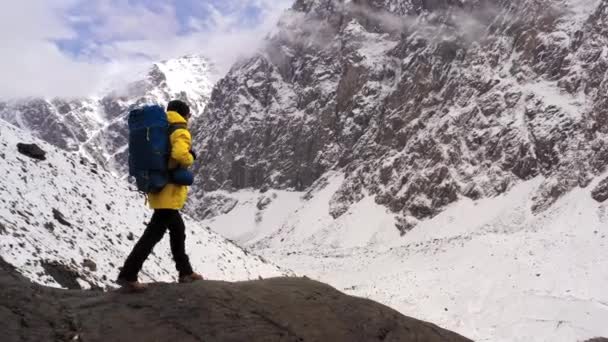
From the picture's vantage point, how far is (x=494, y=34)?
289ft

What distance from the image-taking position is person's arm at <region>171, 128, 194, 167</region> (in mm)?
6691

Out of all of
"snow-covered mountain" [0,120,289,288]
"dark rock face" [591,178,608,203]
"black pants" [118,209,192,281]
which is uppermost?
"black pants" [118,209,192,281]

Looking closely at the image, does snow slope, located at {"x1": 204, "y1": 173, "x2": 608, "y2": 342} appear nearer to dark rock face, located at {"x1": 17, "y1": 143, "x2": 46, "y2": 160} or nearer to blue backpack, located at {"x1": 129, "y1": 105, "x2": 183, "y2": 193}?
dark rock face, located at {"x1": 17, "y1": 143, "x2": 46, "y2": 160}

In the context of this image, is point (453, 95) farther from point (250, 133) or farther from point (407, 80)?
point (250, 133)

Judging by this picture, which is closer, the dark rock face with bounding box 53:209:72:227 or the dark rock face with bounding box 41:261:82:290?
the dark rock face with bounding box 41:261:82:290

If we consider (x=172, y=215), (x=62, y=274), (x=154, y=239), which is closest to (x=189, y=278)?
(x=154, y=239)

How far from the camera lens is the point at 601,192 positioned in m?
53.3

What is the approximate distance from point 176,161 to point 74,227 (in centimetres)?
1154

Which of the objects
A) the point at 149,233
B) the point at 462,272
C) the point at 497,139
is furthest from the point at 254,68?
the point at 149,233

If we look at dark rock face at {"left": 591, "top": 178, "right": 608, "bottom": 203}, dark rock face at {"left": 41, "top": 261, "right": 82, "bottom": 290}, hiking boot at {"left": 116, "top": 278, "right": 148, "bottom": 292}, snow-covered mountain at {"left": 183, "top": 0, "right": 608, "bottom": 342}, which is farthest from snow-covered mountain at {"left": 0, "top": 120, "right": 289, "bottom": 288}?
dark rock face at {"left": 591, "top": 178, "right": 608, "bottom": 203}

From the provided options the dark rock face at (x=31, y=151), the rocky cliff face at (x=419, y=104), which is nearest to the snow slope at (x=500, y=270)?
the rocky cliff face at (x=419, y=104)

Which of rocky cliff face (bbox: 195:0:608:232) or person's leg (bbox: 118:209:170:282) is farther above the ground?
person's leg (bbox: 118:209:170:282)

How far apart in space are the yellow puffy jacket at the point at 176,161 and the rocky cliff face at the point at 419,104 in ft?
194

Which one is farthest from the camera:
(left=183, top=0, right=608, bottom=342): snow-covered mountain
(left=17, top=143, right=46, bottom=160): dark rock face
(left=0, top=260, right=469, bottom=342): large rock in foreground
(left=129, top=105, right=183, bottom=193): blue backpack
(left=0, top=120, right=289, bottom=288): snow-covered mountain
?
(left=183, top=0, right=608, bottom=342): snow-covered mountain
